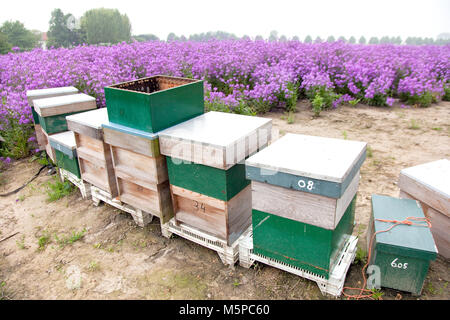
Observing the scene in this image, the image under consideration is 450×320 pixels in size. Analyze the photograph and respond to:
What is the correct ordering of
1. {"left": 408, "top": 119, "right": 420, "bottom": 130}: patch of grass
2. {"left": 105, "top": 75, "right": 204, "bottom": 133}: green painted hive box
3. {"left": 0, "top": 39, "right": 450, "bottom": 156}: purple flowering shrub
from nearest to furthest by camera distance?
{"left": 105, "top": 75, "right": 204, "bottom": 133}: green painted hive box
{"left": 0, "top": 39, "right": 450, "bottom": 156}: purple flowering shrub
{"left": 408, "top": 119, "right": 420, "bottom": 130}: patch of grass

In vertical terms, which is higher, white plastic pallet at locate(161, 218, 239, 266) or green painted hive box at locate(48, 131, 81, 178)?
green painted hive box at locate(48, 131, 81, 178)

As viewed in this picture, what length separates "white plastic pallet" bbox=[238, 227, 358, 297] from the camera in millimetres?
2620

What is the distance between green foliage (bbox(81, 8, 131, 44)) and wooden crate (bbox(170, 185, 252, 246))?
252 feet

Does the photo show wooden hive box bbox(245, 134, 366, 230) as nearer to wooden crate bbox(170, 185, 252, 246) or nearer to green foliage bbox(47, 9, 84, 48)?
wooden crate bbox(170, 185, 252, 246)

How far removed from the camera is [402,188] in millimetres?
3283

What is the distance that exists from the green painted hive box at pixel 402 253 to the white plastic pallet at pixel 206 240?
118 cm

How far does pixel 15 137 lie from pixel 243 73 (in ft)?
17.1

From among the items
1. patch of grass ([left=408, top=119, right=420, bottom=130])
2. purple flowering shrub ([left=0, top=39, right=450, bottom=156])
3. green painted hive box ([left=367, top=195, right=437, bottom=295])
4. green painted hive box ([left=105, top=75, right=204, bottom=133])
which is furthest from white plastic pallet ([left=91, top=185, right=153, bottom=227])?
patch of grass ([left=408, top=119, right=420, bottom=130])

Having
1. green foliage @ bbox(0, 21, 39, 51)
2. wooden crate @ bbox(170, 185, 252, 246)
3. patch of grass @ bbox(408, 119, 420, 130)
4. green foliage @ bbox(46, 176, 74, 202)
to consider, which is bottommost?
green foliage @ bbox(46, 176, 74, 202)

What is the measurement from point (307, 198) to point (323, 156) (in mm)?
405

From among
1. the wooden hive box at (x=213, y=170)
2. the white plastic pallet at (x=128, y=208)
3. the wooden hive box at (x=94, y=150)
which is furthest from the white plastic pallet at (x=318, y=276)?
the wooden hive box at (x=94, y=150)

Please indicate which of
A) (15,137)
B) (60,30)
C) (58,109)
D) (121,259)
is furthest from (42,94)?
(60,30)

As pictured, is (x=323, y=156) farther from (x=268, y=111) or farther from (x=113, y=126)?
(x=268, y=111)

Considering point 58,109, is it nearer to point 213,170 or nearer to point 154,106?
point 154,106
